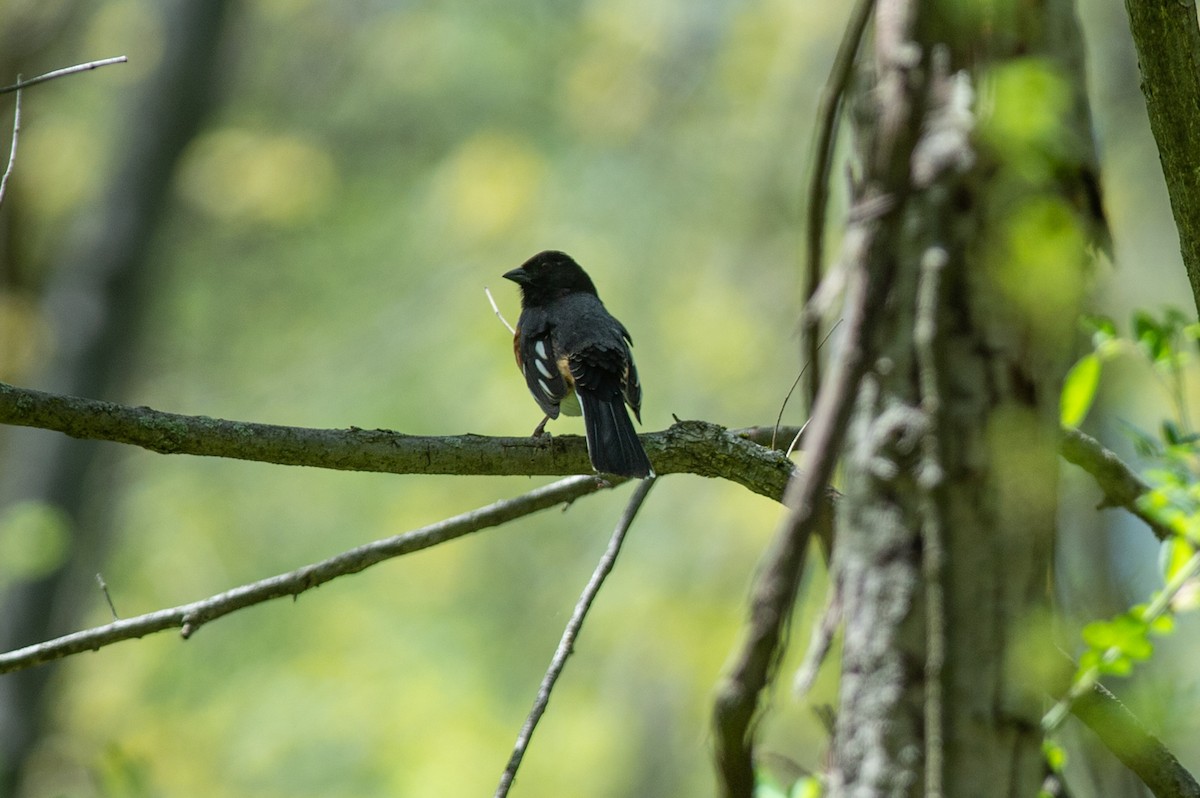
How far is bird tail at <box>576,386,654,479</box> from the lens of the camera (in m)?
3.47

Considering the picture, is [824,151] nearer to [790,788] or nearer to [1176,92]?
[1176,92]

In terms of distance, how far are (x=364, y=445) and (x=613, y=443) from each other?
1078mm

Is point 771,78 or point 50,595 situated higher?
point 771,78

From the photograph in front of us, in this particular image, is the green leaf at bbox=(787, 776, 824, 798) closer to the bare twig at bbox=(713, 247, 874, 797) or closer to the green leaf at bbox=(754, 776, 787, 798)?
the green leaf at bbox=(754, 776, 787, 798)

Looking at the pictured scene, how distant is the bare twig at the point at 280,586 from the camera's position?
309cm

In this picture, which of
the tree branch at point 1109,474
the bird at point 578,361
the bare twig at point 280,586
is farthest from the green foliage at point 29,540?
the tree branch at point 1109,474

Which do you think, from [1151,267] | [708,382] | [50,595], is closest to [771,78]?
[708,382]

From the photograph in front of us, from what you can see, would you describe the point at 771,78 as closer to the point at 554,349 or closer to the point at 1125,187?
the point at 1125,187

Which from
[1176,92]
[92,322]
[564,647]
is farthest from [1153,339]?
[92,322]

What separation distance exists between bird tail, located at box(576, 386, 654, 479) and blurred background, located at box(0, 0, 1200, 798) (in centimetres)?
300

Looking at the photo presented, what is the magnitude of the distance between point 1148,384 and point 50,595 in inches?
392

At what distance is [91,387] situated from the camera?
10.5 metres

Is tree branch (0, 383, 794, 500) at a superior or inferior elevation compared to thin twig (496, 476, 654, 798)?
superior

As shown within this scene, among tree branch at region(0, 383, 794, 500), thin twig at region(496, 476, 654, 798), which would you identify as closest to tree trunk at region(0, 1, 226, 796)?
tree branch at region(0, 383, 794, 500)
